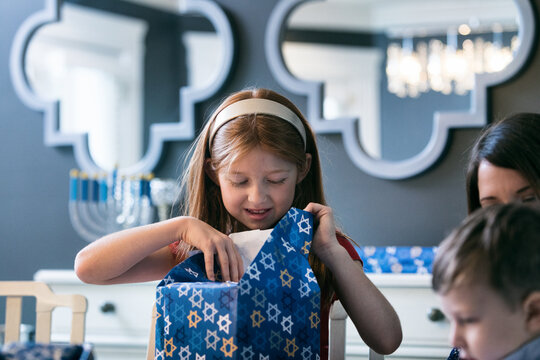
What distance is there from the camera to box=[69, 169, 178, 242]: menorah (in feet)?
7.45

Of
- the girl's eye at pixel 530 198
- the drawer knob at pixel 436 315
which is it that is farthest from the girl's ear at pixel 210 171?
the drawer knob at pixel 436 315

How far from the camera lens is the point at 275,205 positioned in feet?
3.36

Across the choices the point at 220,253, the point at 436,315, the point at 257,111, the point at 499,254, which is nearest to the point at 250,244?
the point at 220,253

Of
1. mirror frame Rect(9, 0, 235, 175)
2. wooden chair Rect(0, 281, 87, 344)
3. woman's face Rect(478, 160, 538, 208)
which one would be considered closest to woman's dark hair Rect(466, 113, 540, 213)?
woman's face Rect(478, 160, 538, 208)

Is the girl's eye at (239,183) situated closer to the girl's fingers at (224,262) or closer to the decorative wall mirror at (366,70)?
the girl's fingers at (224,262)

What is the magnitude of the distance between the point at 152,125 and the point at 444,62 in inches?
43.7

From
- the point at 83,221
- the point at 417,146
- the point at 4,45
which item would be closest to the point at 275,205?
the point at 417,146

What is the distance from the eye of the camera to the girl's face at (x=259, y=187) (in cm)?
101

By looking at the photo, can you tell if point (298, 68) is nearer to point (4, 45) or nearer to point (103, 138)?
point (103, 138)

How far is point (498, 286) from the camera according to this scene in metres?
0.56

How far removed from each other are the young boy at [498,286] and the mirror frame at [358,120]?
1487 millimetres

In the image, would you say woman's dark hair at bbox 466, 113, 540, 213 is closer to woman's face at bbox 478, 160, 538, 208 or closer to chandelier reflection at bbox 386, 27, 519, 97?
woman's face at bbox 478, 160, 538, 208

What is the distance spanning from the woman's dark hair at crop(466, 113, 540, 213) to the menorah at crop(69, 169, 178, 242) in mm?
1415

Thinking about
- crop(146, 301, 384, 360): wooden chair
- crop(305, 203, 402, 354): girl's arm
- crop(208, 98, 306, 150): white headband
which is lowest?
crop(146, 301, 384, 360): wooden chair
